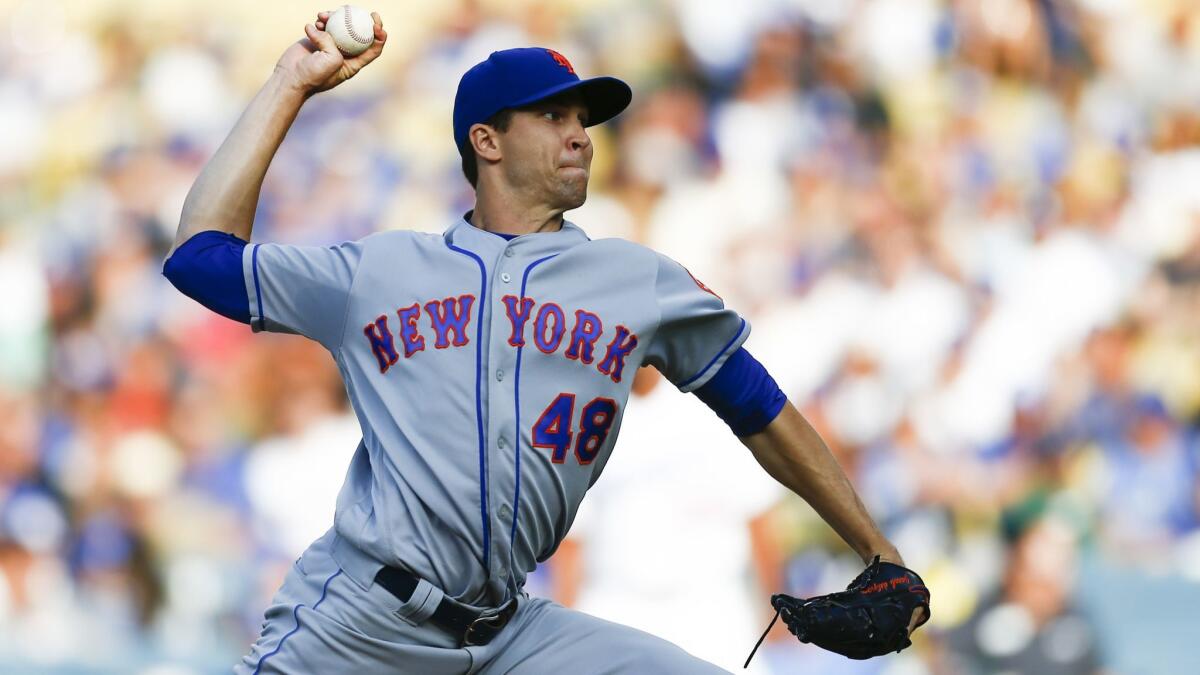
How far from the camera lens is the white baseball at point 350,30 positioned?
2.75 meters

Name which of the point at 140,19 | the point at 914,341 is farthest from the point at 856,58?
the point at 140,19

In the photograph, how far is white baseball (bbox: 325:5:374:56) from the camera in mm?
2750

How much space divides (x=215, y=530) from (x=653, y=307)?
334 centimetres

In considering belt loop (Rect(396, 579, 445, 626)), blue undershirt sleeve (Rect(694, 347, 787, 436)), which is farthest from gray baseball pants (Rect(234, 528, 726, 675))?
blue undershirt sleeve (Rect(694, 347, 787, 436))

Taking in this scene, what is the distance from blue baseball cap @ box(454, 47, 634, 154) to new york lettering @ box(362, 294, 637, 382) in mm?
431

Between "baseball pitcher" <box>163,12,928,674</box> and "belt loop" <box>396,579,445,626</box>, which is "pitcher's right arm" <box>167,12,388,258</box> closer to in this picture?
"baseball pitcher" <box>163,12,928,674</box>

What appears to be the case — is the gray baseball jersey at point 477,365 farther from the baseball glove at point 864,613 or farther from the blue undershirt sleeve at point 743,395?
the baseball glove at point 864,613

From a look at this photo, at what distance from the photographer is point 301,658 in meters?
2.44

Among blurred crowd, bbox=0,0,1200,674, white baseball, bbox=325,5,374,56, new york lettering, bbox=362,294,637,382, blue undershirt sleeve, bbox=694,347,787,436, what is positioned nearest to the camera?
new york lettering, bbox=362,294,637,382

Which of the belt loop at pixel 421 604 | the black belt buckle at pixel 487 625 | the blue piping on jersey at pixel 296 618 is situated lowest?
the blue piping on jersey at pixel 296 618

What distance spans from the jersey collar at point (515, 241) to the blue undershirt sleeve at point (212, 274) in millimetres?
373

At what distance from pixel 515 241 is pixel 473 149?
285mm

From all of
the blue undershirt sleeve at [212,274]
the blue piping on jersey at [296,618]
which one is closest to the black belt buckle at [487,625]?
the blue piping on jersey at [296,618]

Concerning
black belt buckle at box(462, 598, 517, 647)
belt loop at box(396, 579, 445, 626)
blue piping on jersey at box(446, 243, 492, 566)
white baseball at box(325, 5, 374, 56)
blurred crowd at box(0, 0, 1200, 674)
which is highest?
blurred crowd at box(0, 0, 1200, 674)
